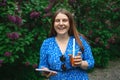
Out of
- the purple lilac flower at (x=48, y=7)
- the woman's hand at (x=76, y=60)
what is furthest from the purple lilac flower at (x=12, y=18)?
the woman's hand at (x=76, y=60)

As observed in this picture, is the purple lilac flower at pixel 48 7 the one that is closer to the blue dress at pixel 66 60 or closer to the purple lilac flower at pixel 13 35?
the purple lilac flower at pixel 13 35

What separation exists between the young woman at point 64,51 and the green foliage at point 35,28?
1.88 metres

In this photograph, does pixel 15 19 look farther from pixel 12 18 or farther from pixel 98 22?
pixel 98 22

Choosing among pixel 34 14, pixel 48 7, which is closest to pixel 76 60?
pixel 34 14

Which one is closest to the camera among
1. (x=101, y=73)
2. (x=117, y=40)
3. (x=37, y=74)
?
(x=37, y=74)

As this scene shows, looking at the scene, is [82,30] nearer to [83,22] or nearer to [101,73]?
[83,22]

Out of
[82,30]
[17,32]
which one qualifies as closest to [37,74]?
[17,32]

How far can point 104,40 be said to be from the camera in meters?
8.00

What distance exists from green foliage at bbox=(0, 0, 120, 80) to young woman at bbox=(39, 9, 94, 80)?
6.16 ft

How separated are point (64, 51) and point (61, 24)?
26cm

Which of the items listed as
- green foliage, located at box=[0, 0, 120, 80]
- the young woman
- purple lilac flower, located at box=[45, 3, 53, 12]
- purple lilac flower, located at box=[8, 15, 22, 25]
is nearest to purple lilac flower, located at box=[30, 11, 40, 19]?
green foliage, located at box=[0, 0, 120, 80]

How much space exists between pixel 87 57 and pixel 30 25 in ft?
9.39

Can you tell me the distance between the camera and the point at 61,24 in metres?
3.35

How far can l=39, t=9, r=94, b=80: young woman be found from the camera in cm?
332
